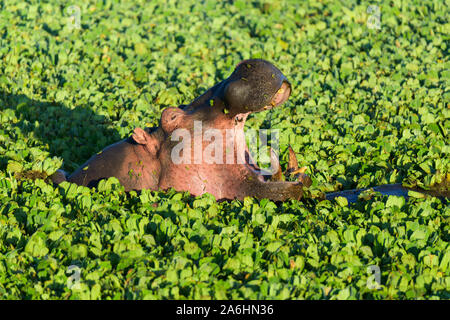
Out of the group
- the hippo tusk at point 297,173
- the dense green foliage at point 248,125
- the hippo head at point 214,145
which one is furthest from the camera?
the hippo tusk at point 297,173

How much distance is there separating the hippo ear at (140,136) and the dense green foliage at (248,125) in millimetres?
386

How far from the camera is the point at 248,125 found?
790cm

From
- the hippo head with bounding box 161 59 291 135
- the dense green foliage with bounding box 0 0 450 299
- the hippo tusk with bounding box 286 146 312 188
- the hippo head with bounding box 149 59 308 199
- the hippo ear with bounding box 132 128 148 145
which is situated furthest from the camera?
the hippo tusk with bounding box 286 146 312 188

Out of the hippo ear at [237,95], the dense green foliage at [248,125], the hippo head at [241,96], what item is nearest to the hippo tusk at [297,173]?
the dense green foliage at [248,125]

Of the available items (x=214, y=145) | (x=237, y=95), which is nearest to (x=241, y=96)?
(x=237, y=95)

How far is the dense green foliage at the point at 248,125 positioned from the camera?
4.40 meters

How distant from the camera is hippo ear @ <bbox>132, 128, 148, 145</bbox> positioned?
5.43 meters

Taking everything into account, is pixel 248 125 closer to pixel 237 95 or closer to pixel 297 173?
pixel 297 173

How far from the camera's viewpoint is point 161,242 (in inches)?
192

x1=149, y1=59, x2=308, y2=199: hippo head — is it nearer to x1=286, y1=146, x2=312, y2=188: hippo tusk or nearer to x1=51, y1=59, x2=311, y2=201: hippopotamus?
x1=51, y1=59, x2=311, y2=201: hippopotamus

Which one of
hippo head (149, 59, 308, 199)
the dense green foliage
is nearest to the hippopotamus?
hippo head (149, 59, 308, 199)

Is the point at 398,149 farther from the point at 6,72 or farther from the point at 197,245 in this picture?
the point at 6,72

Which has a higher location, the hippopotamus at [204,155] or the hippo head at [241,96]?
the hippo head at [241,96]

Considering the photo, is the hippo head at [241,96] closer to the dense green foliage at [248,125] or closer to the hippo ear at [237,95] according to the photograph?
the hippo ear at [237,95]
